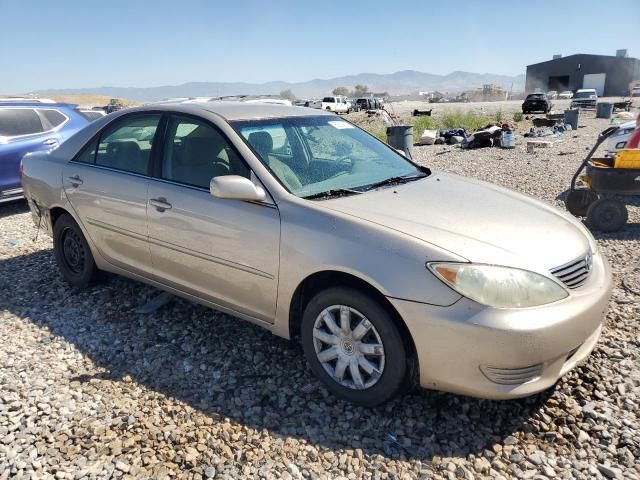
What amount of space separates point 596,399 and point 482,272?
1.20 meters

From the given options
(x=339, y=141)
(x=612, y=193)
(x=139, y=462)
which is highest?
(x=339, y=141)

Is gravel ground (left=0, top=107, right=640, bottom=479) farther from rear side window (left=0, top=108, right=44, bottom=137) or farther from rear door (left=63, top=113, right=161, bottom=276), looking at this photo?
rear side window (left=0, top=108, right=44, bottom=137)

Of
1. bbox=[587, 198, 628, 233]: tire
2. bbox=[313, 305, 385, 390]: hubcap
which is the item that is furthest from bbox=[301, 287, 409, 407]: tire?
bbox=[587, 198, 628, 233]: tire

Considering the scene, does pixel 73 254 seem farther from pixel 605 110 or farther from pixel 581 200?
pixel 605 110

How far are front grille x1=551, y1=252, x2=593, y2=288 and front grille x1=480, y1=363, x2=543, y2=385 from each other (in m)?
0.48

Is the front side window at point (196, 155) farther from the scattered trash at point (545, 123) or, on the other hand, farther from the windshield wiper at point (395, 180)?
the scattered trash at point (545, 123)

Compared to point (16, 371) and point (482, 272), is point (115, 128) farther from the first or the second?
point (482, 272)

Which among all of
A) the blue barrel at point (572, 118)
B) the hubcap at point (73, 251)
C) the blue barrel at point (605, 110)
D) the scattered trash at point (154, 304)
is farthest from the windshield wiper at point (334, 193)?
the blue barrel at point (605, 110)

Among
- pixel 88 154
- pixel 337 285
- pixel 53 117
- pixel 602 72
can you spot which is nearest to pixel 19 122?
pixel 53 117

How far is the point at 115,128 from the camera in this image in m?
4.18

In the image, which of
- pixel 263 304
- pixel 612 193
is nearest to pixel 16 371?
pixel 263 304

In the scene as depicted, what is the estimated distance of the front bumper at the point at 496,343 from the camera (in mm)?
2387

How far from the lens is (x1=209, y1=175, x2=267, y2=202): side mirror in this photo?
296cm

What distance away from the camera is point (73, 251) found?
460 cm
